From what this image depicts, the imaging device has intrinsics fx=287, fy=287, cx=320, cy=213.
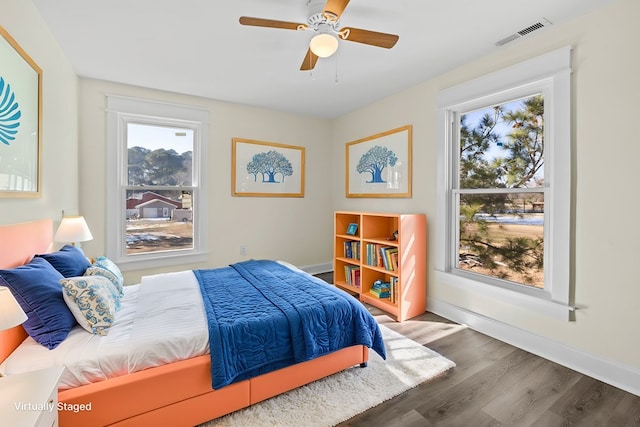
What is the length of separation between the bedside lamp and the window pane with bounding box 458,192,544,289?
11.7 ft

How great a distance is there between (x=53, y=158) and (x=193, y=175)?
154cm

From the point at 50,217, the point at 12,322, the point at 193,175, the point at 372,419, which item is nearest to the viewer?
the point at 12,322

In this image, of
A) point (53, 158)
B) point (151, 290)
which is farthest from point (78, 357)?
point (53, 158)

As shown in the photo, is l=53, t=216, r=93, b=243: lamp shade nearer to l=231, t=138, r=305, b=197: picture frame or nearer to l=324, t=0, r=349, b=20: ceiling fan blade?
l=231, t=138, r=305, b=197: picture frame

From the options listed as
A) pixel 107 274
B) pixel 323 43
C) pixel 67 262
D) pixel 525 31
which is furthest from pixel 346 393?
pixel 525 31

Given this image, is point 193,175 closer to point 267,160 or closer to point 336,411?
point 267,160

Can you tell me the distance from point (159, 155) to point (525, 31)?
3924mm

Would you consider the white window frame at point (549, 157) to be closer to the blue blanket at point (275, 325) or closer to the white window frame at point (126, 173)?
the blue blanket at point (275, 325)

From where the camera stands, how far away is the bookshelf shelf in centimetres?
306

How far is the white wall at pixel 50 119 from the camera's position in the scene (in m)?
1.74

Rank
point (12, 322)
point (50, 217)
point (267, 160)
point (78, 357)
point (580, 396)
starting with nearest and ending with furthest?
point (12, 322) < point (78, 357) < point (580, 396) < point (50, 217) < point (267, 160)

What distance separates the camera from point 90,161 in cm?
318

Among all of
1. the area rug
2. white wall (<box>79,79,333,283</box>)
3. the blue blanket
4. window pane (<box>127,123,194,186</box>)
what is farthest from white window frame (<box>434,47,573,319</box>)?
window pane (<box>127,123,194,186</box>)

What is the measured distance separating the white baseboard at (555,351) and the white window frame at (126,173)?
3198mm
